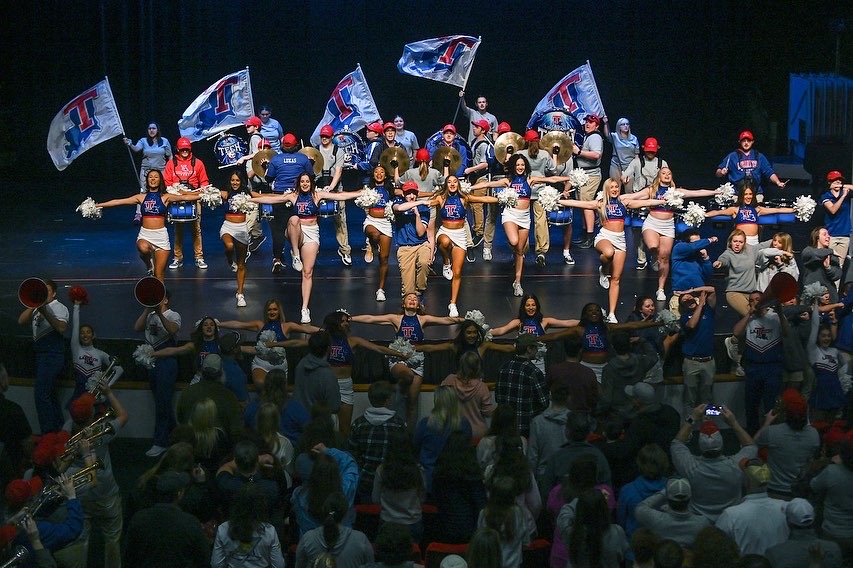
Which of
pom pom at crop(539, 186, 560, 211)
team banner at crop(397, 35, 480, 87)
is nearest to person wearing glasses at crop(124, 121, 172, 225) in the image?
team banner at crop(397, 35, 480, 87)

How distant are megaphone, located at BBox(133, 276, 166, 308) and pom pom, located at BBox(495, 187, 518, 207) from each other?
15.4ft

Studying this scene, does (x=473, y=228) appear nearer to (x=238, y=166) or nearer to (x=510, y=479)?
(x=238, y=166)

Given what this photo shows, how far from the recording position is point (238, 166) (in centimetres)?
1786

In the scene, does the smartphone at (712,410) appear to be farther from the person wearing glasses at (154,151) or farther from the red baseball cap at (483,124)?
the person wearing glasses at (154,151)

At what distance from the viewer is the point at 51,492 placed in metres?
6.44

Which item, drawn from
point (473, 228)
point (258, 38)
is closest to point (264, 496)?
point (473, 228)

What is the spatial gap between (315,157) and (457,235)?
10.1 ft

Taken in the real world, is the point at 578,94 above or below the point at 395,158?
above

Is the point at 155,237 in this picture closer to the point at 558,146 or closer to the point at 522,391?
the point at 558,146

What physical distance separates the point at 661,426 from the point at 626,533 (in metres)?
1.24

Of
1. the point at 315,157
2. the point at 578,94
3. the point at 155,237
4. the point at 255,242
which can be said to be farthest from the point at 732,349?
the point at 578,94

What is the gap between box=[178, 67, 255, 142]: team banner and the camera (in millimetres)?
17969

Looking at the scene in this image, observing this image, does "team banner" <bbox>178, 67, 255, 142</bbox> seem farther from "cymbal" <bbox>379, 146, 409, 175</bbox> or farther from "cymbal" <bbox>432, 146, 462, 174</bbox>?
Result: "cymbal" <bbox>432, 146, 462, 174</bbox>

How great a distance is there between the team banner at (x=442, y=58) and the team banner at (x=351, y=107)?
72 centimetres
